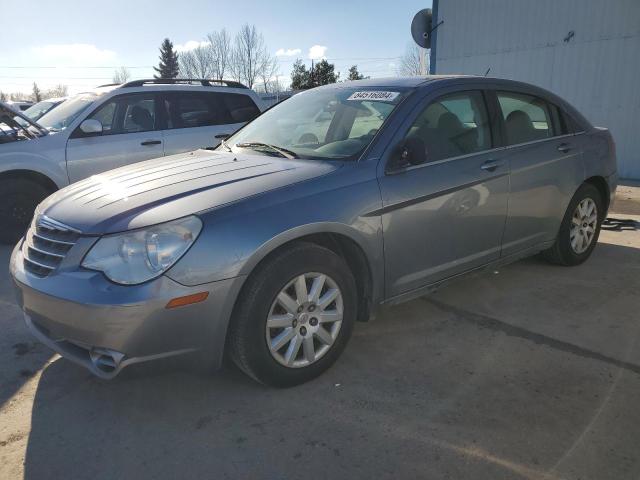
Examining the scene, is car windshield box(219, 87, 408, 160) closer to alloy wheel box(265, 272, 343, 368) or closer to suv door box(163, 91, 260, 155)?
alloy wheel box(265, 272, 343, 368)

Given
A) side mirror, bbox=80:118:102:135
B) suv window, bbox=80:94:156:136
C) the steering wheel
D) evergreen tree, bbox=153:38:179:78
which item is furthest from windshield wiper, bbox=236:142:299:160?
evergreen tree, bbox=153:38:179:78

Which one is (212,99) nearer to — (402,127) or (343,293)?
(402,127)

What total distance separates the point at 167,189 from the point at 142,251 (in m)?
0.49

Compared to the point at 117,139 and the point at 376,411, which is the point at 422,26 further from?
the point at 376,411

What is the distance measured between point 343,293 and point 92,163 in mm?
4300

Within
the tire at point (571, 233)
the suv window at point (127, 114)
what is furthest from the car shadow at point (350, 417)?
the suv window at point (127, 114)

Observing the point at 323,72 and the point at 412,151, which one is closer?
the point at 412,151

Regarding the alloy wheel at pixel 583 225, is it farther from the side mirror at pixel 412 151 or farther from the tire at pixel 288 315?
the tire at pixel 288 315

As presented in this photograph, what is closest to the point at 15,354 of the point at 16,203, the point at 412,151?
the point at 412,151

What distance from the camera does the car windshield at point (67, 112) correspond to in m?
6.12

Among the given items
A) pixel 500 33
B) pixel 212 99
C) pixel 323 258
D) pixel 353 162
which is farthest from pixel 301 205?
pixel 500 33

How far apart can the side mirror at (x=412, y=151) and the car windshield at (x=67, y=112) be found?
14.8 ft

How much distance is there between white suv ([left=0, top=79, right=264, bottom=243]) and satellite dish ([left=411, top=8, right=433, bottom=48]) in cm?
668

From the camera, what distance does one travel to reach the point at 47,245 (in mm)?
2697
